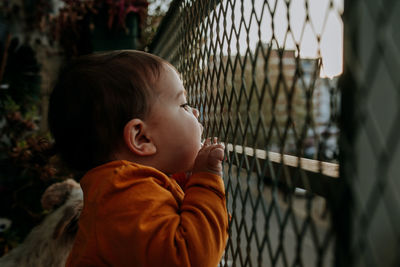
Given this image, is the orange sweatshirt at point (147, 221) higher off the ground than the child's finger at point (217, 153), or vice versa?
the child's finger at point (217, 153)

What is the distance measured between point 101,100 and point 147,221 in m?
0.33

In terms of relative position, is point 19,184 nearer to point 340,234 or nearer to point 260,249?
point 260,249

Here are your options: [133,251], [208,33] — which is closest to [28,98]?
[208,33]

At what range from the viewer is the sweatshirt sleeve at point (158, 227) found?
2.36ft

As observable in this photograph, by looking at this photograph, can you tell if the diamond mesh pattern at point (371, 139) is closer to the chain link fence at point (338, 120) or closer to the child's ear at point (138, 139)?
the chain link fence at point (338, 120)

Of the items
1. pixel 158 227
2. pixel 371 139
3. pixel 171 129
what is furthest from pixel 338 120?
pixel 171 129

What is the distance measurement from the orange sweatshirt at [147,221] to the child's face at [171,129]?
9 cm

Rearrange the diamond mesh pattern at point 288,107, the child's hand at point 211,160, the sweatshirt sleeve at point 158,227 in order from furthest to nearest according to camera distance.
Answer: the child's hand at point 211,160, the sweatshirt sleeve at point 158,227, the diamond mesh pattern at point 288,107

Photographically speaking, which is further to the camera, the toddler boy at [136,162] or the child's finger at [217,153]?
the child's finger at [217,153]

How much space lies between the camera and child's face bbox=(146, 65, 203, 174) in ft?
3.00

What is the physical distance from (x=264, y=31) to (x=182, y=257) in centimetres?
47

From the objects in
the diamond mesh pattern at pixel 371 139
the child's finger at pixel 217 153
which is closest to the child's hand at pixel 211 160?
the child's finger at pixel 217 153

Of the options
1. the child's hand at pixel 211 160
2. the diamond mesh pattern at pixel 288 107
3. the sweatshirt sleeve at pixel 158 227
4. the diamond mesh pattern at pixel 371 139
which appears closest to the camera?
the diamond mesh pattern at pixel 371 139

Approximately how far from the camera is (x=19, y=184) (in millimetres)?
2840
